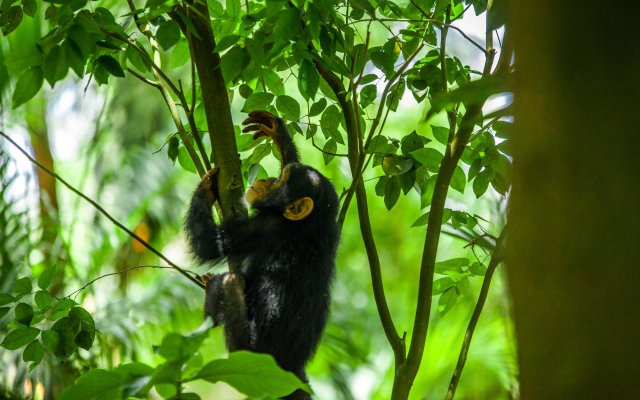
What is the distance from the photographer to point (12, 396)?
18.2ft

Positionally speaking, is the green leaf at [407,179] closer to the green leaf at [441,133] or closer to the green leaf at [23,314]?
the green leaf at [441,133]

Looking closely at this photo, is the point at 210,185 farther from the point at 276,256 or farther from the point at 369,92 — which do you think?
the point at 369,92

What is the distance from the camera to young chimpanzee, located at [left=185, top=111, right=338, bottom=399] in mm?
3199

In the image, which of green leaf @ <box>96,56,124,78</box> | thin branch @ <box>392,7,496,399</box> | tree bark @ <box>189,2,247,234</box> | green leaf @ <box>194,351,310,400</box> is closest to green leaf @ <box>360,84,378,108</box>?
thin branch @ <box>392,7,496,399</box>

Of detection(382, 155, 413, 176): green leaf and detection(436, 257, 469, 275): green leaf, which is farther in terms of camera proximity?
detection(436, 257, 469, 275): green leaf

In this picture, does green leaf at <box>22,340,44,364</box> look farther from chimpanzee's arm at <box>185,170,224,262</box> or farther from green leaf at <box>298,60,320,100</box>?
green leaf at <box>298,60,320,100</box>

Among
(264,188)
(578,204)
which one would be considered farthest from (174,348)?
(264,188)

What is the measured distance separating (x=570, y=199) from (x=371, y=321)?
12683 millimetres

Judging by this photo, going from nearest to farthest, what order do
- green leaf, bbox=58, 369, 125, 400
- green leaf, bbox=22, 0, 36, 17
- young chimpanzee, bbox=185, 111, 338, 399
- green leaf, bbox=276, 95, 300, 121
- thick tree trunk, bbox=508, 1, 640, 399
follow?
thick tree trunk, bbox=508, 1, 640, 399
green leaf, bbox=58, 369, 125, 400
green leaf, bbox=22, 0, 36, 17
green leaf, bbox=276, 95, 300, 121
young chimpanzee, bbox=185, 111, 338, 399

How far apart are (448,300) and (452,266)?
0.14 metres

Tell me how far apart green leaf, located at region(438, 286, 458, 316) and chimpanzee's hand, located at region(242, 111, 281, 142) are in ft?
3.32

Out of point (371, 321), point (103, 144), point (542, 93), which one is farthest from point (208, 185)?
point (371, 321)

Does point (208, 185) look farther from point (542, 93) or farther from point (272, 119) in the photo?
point (542, 93)

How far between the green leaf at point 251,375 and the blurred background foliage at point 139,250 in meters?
3.56
